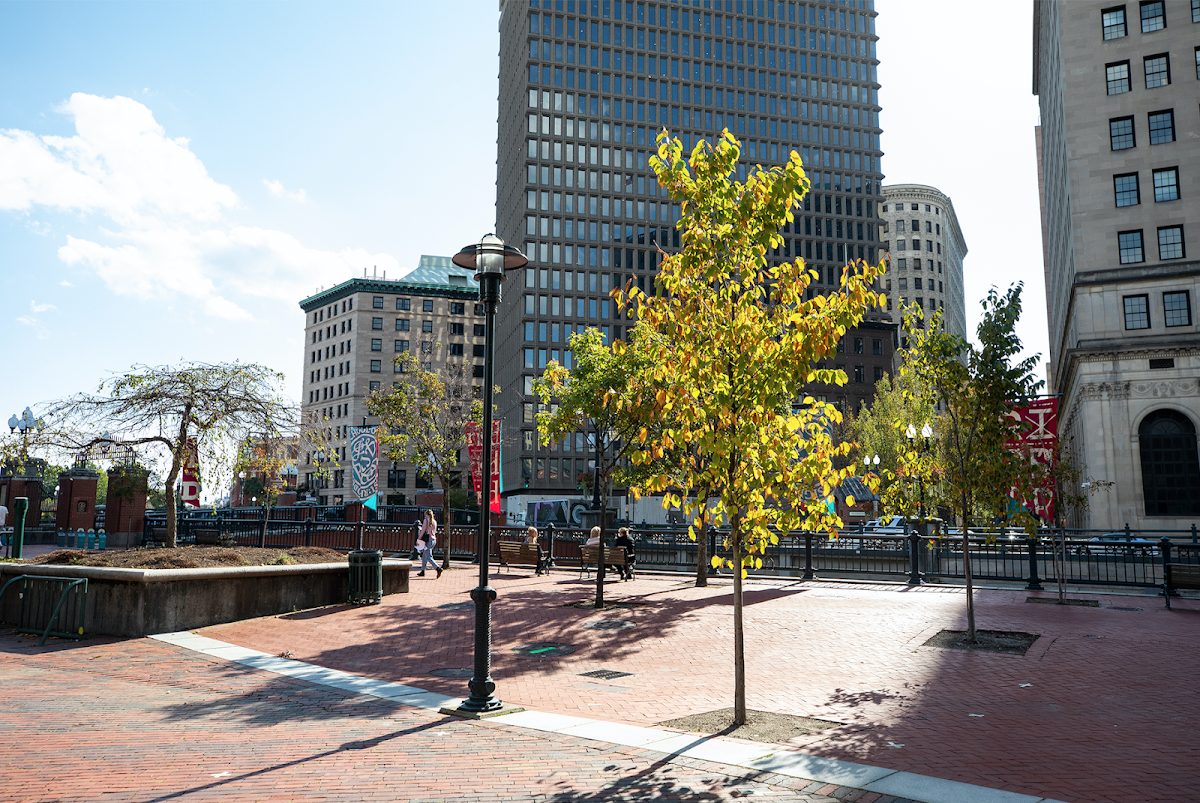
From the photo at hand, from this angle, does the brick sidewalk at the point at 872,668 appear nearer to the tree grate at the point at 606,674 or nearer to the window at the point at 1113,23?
the tree grate at the point at 606,674

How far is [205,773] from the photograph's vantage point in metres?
6.54

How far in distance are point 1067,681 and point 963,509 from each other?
4.60 metres

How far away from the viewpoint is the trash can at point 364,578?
56.2 feet

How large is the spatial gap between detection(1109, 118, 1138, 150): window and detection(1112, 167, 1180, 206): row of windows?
1.70m

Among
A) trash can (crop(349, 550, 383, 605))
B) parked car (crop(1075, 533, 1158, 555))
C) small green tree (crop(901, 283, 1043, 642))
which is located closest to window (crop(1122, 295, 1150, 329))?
parked car (crop(1075, 533, 1158, 555))

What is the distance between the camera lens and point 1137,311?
41719 mm

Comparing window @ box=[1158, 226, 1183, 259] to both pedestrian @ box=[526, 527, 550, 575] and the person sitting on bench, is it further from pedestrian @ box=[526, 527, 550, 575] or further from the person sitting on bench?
pedestrian @ box=[526, 527, 550, 575]

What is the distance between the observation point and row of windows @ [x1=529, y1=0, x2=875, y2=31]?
299 ft

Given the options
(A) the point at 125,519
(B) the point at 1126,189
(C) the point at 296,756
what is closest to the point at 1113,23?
(B) the point at 1126,189

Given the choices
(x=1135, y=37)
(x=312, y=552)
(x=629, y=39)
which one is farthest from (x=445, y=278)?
(x=312, y=552)

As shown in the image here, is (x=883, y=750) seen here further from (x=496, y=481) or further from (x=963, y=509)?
(x=496, y=481)

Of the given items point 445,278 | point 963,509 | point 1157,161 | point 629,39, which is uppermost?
point 629,39

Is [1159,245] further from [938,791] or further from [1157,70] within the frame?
[938,791]

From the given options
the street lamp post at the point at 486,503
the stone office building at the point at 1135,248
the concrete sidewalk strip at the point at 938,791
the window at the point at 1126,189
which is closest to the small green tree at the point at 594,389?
the street lamp post at the point at 486,503
